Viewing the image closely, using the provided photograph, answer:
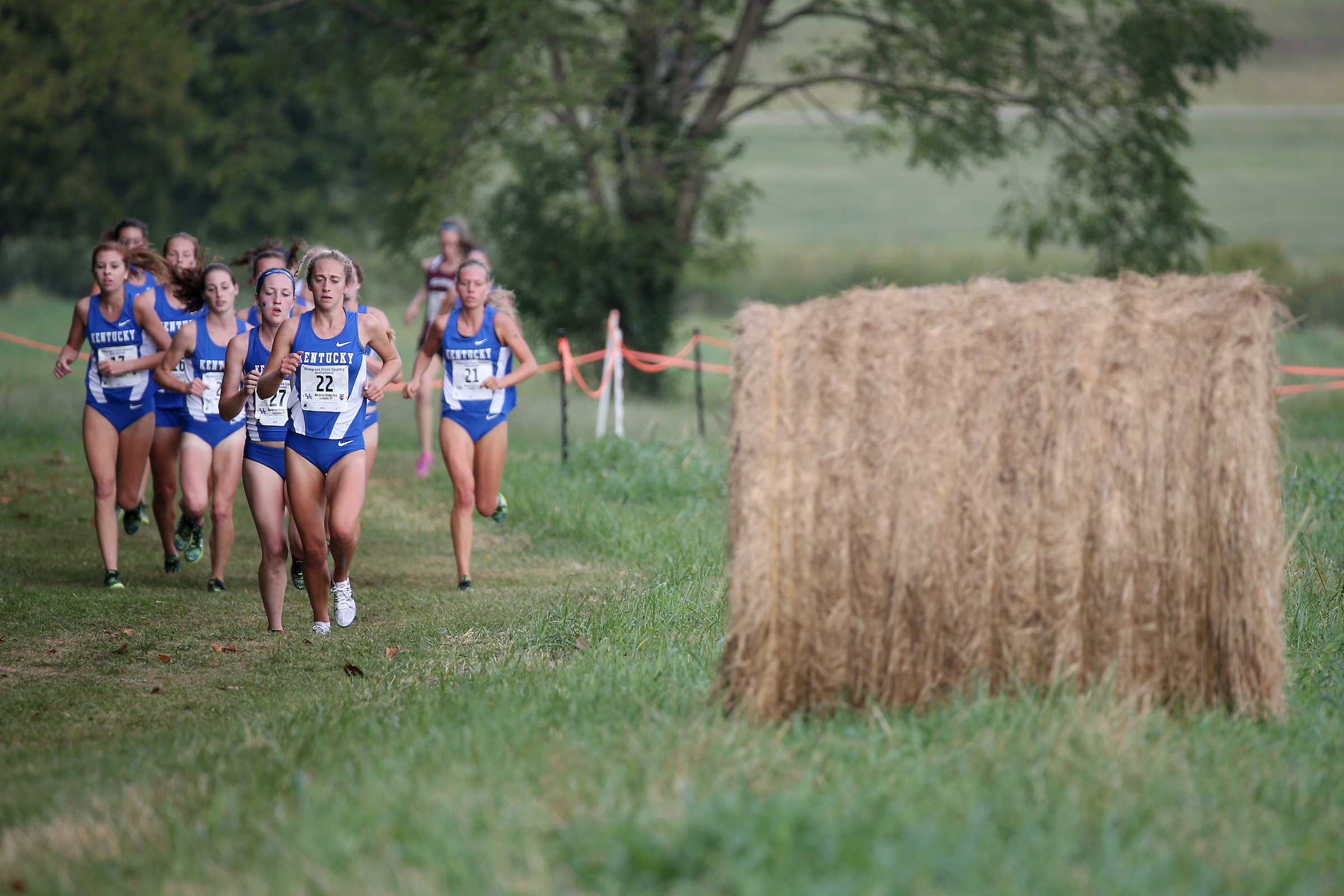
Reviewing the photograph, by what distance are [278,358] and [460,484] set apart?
6.53 feet

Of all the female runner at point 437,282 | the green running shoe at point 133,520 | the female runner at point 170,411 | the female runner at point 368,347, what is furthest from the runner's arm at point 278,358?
the female runner at point 437,282

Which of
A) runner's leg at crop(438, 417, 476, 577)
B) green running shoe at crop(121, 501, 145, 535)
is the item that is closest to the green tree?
green running shoe at crop(121, 501, 145, 535)

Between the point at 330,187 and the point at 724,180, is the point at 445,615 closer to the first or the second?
the point at 724,180

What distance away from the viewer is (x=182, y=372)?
337 inches

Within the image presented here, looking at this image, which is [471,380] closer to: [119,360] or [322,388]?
[322,388]

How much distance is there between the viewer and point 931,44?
20.8 m

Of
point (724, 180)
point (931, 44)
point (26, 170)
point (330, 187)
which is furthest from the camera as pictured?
point (330, 187)

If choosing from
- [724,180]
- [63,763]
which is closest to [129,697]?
[63,763]

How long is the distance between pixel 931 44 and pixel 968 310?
1740 centimetres

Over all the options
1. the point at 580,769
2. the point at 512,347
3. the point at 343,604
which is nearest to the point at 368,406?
the point at 343,604

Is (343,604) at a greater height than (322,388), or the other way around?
(322,388)

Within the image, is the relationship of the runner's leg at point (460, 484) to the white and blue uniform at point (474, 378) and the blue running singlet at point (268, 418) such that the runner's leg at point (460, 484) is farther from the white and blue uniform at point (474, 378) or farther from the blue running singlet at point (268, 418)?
the blue running singlet at point (268, 418)

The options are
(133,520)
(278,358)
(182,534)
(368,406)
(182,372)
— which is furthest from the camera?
(133,520)

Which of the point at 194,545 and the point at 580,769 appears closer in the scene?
the point at 580,769
